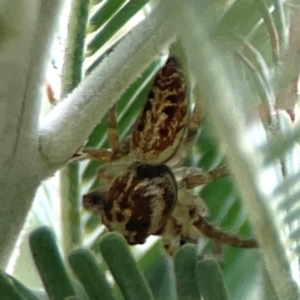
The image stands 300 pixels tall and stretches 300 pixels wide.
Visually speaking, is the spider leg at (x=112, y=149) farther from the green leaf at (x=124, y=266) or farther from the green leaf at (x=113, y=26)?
the green leaf at (x=124, y=266)

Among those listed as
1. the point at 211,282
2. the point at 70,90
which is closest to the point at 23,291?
the point at 211,282

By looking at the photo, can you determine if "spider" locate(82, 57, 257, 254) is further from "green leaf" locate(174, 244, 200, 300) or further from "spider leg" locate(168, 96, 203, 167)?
"green leaf" locate(174, 244, 200, 300)

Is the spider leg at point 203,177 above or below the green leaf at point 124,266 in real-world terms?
above

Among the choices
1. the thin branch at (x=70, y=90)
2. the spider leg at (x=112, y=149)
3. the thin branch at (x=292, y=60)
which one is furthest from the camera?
the spider leg at (x=112, y=149)

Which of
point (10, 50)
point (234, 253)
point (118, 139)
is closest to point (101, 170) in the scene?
point (118, 139)

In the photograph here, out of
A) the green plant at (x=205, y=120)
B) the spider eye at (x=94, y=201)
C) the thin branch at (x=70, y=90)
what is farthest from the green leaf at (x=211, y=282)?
the spider eye at (x=94, y=201)

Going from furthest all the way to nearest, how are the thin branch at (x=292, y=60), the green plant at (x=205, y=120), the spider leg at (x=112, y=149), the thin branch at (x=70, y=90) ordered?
the spider leg at (x=112, y=149) < the thin branch at (x=70, y=90) < the thin branch at (x=292, y=60) < the green plant at (x=205, y=120)

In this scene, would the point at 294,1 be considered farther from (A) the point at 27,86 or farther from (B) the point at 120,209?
(B) the point at 120,209
